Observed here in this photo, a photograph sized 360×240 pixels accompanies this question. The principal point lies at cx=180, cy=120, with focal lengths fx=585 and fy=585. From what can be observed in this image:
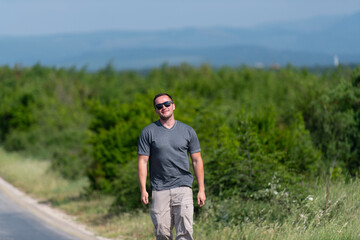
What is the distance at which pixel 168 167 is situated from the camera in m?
6.59

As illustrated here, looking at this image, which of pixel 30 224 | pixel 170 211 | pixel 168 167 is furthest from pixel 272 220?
pixel 30 224

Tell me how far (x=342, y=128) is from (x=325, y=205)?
20.5ft

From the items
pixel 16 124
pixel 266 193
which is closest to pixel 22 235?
pixel 266 193

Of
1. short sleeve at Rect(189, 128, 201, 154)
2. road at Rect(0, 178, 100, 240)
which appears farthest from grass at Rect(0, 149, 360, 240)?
short sleeve at Rect(189, 128, 201, 154)

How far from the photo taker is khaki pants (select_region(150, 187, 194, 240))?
21.9ft

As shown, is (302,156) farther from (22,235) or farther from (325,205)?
(22,235)

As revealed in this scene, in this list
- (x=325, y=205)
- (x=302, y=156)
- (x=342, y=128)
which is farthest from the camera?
(x=342, y=128)

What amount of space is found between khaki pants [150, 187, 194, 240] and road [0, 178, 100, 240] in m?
5.19

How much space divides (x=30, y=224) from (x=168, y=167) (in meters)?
7.69

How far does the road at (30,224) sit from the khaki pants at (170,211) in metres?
5.19

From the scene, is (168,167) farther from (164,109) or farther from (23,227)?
(23,227)

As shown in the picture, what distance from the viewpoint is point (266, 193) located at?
9.41 metres

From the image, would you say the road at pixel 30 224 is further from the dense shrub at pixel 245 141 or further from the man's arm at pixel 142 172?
the man's arm at pixel 142 172

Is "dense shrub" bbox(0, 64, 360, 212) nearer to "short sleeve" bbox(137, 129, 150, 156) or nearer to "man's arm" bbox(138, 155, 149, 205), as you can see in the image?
"short sleeve" bbox(137, 129, 150, 156)
